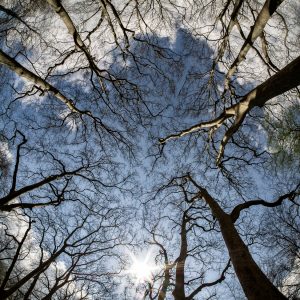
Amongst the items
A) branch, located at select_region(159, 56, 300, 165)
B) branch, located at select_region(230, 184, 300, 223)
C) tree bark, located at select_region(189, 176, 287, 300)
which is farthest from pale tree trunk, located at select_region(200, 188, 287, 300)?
branch, located at select_region(159, 56, 300, 165)

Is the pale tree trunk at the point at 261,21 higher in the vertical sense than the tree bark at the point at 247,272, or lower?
higher

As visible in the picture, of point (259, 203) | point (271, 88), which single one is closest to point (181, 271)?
point (259, 203)

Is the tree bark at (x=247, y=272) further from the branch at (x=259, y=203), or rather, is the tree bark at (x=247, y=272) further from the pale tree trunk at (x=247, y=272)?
the branch at (x=259, y=203)

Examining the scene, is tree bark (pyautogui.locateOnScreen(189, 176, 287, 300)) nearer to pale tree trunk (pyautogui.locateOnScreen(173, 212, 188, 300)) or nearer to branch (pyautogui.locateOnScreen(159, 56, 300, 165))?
branch (pyautogui.locateOnScreen(159, 56, 300, 165))

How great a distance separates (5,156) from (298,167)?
363 inches

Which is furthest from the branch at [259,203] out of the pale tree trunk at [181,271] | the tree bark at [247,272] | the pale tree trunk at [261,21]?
the pale tree trunk at [261,21]

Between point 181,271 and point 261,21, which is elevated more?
point 261,21

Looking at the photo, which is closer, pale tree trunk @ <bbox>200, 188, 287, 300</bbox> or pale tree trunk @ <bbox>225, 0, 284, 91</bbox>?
pale tree trunk @ <bbox>200, 188, 287, 300</bbox>

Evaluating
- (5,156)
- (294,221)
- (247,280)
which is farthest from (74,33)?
(294,221)

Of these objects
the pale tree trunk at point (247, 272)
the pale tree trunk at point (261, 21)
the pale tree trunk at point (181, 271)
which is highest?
the pale tree trunk at point (261, 21)

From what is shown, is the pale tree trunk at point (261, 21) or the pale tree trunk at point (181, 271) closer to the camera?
the pale tree trunk at point (261, 21)

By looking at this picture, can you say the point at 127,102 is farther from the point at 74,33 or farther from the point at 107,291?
the point at 107,291

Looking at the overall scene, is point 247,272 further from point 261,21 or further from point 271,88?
point 261,21

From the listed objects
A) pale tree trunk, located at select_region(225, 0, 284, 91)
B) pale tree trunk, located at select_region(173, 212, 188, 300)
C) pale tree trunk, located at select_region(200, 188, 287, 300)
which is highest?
pale tree trunk, located at select_region(225, 0, 284, 91)
